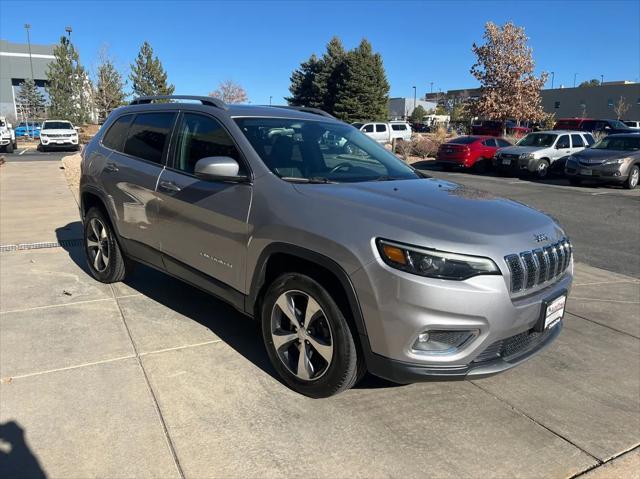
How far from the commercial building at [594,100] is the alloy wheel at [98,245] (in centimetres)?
5105

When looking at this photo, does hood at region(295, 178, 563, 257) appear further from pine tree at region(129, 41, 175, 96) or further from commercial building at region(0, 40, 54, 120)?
commercial building at region(0, 40, 54, 120)

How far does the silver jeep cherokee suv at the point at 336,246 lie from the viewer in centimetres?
254

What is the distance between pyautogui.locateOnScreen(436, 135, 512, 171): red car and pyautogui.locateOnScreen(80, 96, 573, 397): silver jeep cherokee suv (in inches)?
688

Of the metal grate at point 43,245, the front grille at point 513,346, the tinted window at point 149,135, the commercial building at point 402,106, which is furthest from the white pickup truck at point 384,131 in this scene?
the commercial building at point 402,106

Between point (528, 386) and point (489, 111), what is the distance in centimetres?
3072

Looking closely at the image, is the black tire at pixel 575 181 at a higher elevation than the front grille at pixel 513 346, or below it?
below

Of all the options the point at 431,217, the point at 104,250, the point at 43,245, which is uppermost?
the point at 431,217

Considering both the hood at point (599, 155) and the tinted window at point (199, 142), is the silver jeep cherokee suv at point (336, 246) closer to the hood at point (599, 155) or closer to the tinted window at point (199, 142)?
the tinted window at point (199, 142)

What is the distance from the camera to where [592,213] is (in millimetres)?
11102

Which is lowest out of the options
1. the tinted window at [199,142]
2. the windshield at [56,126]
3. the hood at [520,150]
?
the hood at [520,150]

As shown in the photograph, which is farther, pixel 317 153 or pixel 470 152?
pixel 470 152

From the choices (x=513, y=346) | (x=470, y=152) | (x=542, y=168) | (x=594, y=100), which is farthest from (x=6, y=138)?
(x=594, y=100)

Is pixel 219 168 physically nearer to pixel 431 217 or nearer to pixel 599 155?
pixel 431 217

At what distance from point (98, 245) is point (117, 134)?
1.12 metres
